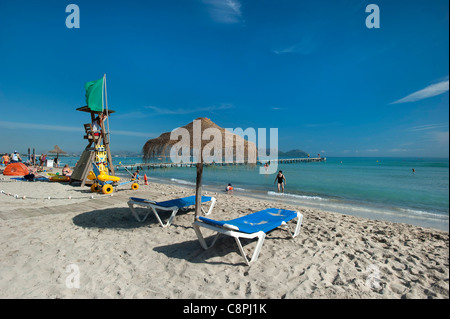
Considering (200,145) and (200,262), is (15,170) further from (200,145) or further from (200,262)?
(200,262)

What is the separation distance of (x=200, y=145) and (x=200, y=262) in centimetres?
239

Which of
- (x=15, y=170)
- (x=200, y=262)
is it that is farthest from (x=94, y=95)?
(x=200, y=262)

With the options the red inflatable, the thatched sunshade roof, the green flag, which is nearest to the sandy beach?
the thatched sunshade roof

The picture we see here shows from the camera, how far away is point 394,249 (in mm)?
4402

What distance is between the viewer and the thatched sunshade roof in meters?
5.02

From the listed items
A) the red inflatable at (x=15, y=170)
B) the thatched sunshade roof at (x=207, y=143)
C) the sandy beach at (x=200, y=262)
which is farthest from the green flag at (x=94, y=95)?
the red inflatable at (x=15, y=170)

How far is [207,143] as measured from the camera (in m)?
4.93

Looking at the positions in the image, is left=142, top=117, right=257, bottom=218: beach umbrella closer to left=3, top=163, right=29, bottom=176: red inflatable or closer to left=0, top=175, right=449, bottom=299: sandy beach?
left=0, top=175, right=449, bottom=299: sandy beach

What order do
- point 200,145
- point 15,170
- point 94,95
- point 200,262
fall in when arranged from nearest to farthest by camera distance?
point 200,262 → point 200,145 → point 94,95 → point 15,170

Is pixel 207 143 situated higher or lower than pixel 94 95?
lower

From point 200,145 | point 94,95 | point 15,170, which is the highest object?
point 94,95
